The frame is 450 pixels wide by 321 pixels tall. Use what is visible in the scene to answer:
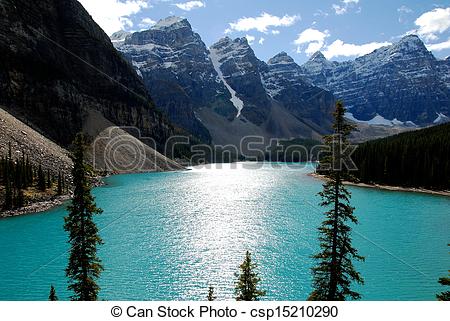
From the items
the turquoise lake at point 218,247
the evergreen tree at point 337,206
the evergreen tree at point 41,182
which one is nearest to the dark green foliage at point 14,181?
the evergreen tree at point 41,182

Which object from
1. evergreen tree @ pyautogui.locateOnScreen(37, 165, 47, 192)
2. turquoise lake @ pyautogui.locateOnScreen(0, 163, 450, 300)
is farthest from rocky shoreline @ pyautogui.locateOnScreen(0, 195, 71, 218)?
evergreen tree @ pyautogui.locateOnScreen(37, 165, 47, 192)

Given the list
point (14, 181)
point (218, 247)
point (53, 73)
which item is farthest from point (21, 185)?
point (53, 73)

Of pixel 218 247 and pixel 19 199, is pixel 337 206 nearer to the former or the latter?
pixel 218 247

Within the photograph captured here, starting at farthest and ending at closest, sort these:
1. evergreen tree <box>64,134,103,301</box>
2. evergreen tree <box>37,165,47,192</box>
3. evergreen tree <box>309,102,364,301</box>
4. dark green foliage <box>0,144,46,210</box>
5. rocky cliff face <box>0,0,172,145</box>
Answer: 1. rocky cliff face <box>0,0,172,145</box>
2. evergreen tree <box>37,165,47,192</box>
3. dark green foliage <box>0,144,46,210</box>
4. evergreen tree <box>64,134,103,301</box>
5. evergreen tree <box>309,102,364,301</box>

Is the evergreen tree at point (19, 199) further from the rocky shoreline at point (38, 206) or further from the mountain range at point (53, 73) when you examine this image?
the mountain range at point (53, 73)

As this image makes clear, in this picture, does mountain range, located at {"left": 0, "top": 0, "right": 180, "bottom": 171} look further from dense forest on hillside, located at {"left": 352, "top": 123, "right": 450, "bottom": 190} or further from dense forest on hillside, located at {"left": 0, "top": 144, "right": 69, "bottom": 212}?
dense forest on hillside, located at {"left": 352, "top": 123, "right": 450, "bottom": 190}
